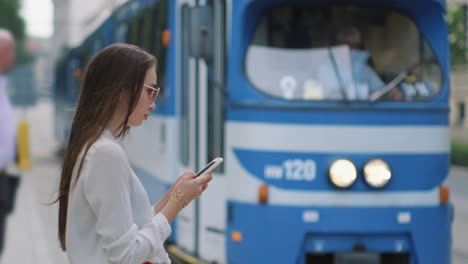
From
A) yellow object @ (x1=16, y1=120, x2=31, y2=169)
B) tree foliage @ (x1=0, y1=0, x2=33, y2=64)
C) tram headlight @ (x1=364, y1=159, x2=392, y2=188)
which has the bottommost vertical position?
yellow object @ (x1=16, y1=120, x2=31, y2=169)

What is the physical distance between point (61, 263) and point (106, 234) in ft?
22.5

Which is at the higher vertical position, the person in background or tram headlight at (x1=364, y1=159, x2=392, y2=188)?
the person in background

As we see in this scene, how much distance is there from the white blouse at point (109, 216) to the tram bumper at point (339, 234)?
348 centimetres

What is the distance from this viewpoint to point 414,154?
19.4 feet

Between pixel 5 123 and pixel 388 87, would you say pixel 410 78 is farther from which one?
pixel 5 123

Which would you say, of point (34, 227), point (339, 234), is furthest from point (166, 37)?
point (34, 227)

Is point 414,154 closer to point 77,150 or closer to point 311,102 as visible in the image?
point 311,102

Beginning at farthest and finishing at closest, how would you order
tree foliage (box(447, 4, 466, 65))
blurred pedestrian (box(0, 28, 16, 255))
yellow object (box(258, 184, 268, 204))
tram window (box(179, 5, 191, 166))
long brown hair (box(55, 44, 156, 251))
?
tree foliage (box(447, 4, 466, 65)) < tram window (box(179, 5, 191, 166)) < yellow object (box(258, 184, 268, 204)) < blurred pedestrian (box(0, 28, 16, 255)) < long brown hair (box(55, 44, 156, 251))

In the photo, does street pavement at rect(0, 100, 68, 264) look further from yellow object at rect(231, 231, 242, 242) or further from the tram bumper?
the tram bumper

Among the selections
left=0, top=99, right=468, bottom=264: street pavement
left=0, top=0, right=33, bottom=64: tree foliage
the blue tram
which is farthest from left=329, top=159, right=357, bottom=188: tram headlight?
left=0, top=0, right=33, bottom=64: tree foliage

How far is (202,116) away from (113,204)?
14.9 ft

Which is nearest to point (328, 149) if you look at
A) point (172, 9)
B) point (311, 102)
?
point (311, 102)

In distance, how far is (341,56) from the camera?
5.99 meters

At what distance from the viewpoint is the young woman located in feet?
7.47
